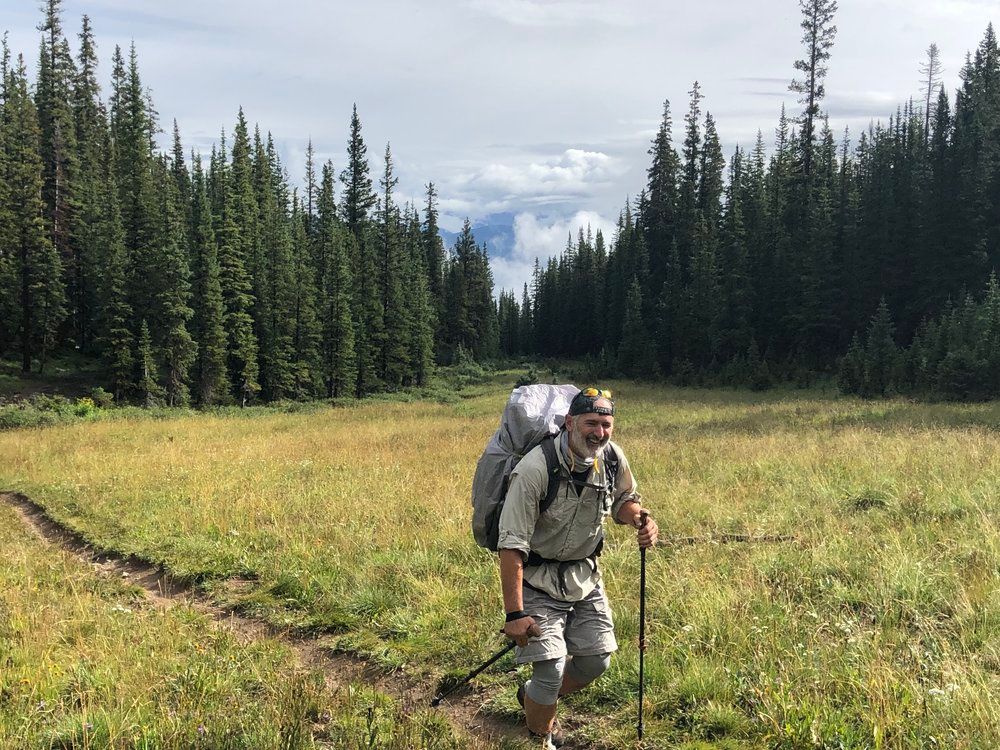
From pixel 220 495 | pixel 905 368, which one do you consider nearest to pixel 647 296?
pixel 905 368

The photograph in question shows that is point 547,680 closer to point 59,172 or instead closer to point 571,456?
point 571,456

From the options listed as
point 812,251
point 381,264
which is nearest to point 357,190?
point 381,264

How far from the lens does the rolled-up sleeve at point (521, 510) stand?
331 cm

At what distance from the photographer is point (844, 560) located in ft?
19.8

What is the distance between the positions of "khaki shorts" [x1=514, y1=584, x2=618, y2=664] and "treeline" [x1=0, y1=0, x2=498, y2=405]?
39639 millimetres

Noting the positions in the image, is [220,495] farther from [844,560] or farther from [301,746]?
[844,560]

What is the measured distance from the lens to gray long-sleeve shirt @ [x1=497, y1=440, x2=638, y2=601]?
11.0ft

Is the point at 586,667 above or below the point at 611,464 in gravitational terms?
below

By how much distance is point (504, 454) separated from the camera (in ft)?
12.0

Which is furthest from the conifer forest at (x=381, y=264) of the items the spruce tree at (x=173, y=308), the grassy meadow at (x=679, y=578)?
the grassy meadow at (x=679, y=578)

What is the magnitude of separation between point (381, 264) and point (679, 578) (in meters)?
49.6

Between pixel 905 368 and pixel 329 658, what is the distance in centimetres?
3070

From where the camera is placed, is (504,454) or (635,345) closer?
(504,454)

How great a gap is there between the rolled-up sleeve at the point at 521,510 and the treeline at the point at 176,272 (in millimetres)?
39658
